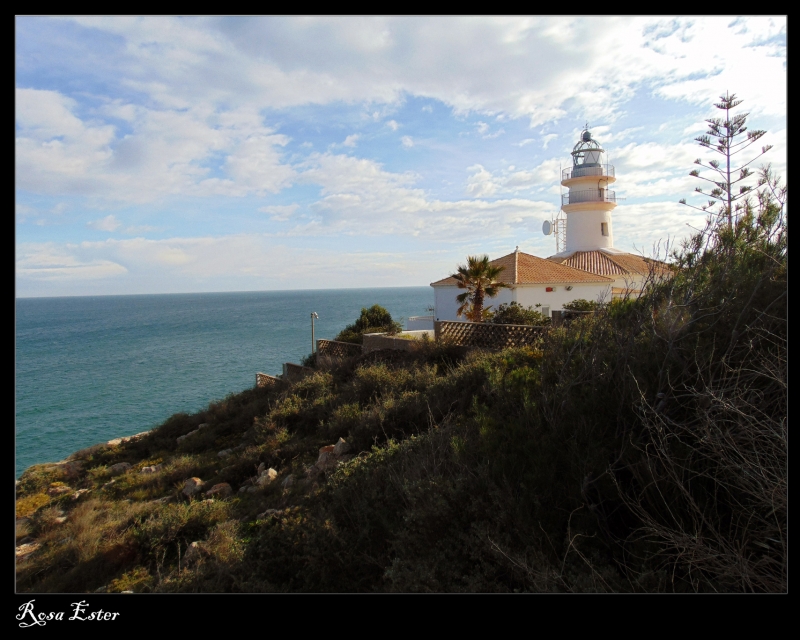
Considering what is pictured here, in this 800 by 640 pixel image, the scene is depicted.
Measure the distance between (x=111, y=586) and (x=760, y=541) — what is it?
6215 millimetres

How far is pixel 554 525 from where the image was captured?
12.1ft

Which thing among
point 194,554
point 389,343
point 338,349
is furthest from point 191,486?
point 338,349

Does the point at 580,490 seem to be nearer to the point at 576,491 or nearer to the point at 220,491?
the point at 576,491

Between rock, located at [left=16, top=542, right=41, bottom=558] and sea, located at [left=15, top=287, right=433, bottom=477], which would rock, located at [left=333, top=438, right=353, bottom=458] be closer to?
rock, located at [left=16, top=542, right=41, bottom=558]

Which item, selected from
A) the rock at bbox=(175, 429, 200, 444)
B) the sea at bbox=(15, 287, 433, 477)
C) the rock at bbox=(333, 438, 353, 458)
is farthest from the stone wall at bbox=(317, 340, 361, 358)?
the sea at bbox=(15, 287, 433, 477)

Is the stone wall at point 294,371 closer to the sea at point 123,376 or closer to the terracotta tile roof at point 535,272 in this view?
the sea at point 123,376

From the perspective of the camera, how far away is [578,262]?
24.8 m

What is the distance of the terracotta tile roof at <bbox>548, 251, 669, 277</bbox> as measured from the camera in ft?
77.7

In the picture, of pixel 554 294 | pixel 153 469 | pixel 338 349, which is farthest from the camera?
pixel 554 294

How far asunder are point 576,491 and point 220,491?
20.6ft
